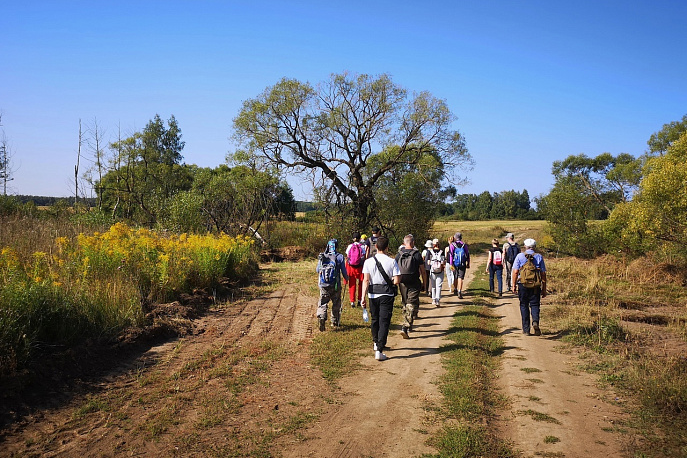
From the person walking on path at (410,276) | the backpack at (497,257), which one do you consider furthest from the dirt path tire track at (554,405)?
the backpack at (497,257)

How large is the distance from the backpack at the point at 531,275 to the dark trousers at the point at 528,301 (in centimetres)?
15

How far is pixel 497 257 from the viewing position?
14.1 m

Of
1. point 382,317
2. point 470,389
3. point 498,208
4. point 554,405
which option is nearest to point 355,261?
point 382,317

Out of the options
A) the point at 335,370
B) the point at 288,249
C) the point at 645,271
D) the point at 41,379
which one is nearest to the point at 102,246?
the point at 41,379

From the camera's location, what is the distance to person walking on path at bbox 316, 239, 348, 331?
9.27 meters

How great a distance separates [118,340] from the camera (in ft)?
25.1

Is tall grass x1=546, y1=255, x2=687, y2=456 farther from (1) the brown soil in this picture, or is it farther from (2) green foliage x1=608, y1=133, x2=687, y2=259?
(2) green foliage x1=608, y1=133, x2=687, y2=259

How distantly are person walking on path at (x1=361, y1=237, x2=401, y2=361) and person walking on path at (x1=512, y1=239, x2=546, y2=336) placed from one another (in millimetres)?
3015

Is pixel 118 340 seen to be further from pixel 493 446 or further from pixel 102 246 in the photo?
pixel 493 446

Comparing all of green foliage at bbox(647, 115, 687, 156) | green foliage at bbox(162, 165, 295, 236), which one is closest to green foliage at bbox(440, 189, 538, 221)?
green foliage at bbox(647, 115, 687, 156)

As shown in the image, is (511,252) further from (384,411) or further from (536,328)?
(384,411)

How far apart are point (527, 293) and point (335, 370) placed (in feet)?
15.0

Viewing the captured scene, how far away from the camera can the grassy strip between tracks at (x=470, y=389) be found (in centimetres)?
469

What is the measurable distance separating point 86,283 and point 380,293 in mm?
5488
